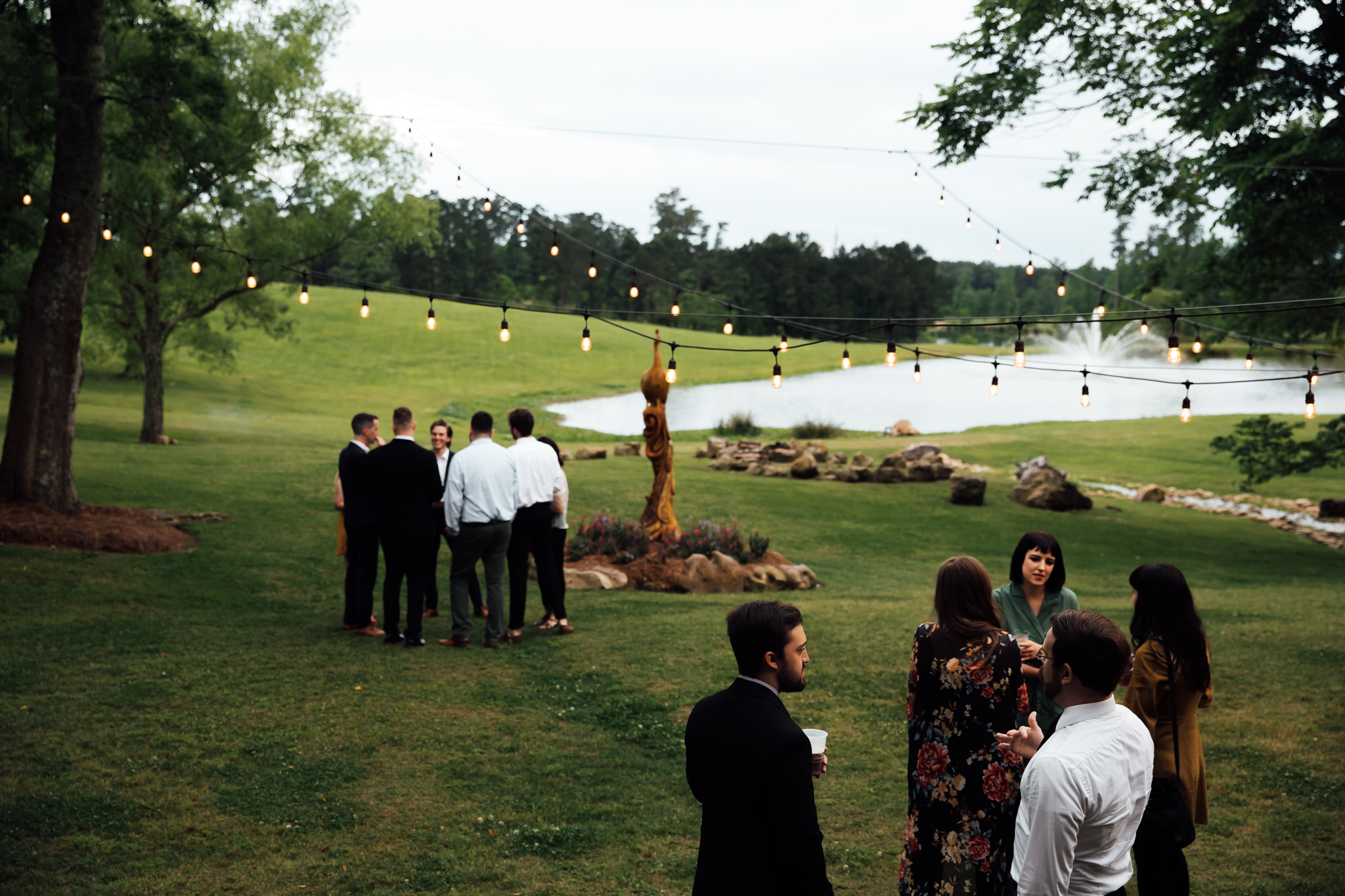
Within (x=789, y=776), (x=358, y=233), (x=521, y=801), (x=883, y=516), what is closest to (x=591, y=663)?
(x=521, y=801)

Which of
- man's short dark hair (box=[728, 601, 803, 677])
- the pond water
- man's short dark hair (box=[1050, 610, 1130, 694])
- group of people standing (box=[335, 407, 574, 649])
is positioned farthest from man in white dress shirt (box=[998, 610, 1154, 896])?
the pond water

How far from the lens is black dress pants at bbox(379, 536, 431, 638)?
903 centimetres

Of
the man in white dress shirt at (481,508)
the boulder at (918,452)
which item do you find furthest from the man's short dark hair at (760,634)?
the boulder at (918,452)

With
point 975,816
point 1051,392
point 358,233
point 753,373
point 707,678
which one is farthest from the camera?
point 753,373

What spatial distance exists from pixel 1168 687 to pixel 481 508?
20.4 feet

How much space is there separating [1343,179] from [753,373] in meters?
54.3

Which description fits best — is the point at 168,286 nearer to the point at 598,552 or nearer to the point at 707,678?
the point at 598,552

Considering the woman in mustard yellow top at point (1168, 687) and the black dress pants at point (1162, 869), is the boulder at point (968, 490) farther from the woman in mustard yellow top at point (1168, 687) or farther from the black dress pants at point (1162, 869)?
the black dress pants at point (1162, 869)

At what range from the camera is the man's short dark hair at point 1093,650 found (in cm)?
291

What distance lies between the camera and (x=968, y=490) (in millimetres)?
21141

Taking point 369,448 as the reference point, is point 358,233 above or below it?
above

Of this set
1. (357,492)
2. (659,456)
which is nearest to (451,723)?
(357,492)

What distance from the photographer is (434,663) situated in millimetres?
8648

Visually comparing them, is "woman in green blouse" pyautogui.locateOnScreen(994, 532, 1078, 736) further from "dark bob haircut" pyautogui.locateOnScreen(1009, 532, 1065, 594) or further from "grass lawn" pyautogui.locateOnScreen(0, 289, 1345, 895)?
"grass lawn" pyautogui.locateOnScreen(0, 289, 1345, 895)
